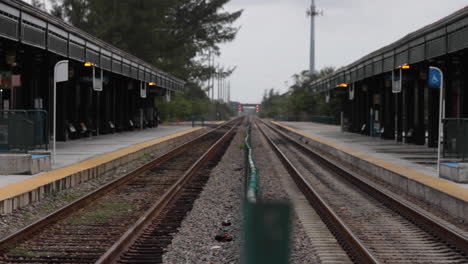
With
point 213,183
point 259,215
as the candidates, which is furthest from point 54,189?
point 259,215

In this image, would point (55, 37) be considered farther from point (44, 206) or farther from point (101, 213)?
point (101, 213)

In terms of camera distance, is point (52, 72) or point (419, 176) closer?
point (419, 176)

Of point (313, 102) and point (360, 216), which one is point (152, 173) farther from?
point (313, 102)

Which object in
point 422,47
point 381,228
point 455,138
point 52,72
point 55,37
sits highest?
point 55,37

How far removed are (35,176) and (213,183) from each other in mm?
4085

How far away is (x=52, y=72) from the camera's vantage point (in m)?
23.2

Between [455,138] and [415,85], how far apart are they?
15.4 metres

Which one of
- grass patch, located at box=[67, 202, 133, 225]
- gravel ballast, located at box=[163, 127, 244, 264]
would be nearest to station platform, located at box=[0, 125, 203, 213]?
grass patch, located at box=[67, 202, 133, 225]

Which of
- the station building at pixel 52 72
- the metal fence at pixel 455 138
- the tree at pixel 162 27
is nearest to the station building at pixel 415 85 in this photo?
the metal fence at pixel 455 138

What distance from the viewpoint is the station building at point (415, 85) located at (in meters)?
16.3

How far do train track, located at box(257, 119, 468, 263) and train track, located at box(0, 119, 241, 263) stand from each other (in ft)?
7.97

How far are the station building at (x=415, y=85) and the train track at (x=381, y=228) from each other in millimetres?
3183

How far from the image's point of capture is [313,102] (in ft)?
258

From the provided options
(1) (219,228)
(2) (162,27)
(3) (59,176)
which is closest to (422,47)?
(3) (59,176)
